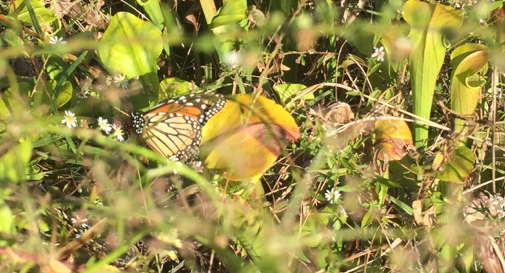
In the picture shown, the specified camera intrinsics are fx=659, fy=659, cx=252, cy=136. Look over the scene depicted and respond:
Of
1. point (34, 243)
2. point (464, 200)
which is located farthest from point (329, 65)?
point (34, 243)

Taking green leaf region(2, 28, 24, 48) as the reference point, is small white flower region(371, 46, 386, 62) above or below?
below

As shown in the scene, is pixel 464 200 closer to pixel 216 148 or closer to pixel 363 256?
pixel 363 256

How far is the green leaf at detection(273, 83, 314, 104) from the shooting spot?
1.53 metres

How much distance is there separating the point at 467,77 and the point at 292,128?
43 centimetres

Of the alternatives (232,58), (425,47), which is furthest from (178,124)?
(425,47)

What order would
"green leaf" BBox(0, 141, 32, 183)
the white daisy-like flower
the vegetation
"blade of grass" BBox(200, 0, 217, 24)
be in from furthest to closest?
"blade of grass" BBox(200, 0, 217, 24) → the white daisy-like flower → the vegetation → "green leaf" BBox(0, 141, 32, 183)

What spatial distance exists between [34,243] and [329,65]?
0.96 metres

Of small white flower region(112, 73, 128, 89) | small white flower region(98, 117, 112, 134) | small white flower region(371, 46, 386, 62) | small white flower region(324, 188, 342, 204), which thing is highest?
small white flower region(371, 46, 386, 62)

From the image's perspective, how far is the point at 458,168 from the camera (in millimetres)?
1350

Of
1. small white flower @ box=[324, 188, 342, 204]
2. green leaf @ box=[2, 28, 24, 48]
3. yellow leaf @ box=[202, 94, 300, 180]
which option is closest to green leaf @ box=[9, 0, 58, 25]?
green leaf @ box=[2, 28, 24, 48]

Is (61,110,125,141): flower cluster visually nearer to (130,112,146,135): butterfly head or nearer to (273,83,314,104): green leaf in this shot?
(130,112,146,135): butterfly head

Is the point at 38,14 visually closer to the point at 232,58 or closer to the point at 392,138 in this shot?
the point at 232,58

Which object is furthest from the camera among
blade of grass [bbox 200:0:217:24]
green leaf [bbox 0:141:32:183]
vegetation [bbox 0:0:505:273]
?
blade of grass [bbox 200:0:217:24]

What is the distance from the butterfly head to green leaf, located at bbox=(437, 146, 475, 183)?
2.03ft
